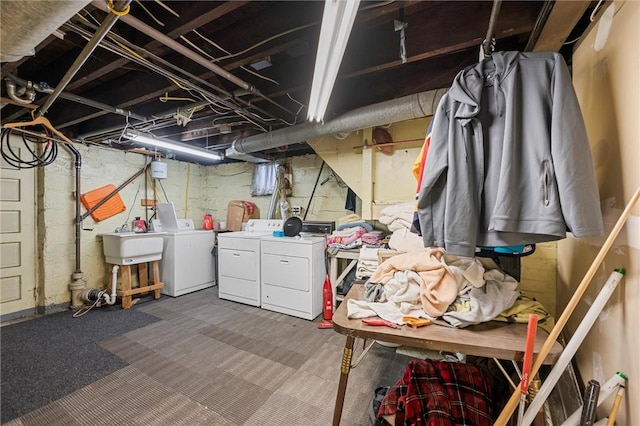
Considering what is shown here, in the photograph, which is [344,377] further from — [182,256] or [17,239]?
[17,239]

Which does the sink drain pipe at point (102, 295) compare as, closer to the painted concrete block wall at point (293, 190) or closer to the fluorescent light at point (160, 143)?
the fluorescent light at point (160, 143)

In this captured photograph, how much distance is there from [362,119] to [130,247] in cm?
328

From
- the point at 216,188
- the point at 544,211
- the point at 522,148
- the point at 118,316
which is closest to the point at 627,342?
the point at 544,211

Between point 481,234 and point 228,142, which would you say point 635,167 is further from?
point 228,142

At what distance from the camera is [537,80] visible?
99 cm

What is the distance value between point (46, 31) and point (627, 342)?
244 cm

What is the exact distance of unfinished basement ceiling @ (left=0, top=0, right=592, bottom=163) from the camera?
1.35m

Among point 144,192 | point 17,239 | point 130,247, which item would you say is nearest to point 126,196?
point 144,192

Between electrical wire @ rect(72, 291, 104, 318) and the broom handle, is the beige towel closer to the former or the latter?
the broom handle

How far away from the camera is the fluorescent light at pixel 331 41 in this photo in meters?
0.93

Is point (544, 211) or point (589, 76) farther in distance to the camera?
point (589, 76)

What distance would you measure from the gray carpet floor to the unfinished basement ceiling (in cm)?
205

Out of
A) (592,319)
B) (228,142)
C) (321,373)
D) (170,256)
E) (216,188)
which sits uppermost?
(228,142)

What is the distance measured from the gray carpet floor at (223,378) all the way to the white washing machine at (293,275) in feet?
0.76
